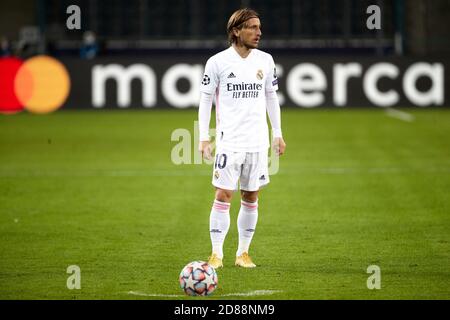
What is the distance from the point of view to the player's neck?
31.5 feet

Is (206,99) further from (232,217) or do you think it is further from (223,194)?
(232,217)

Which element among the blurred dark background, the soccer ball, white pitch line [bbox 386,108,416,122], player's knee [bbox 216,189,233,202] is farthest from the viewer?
the blurred dark background

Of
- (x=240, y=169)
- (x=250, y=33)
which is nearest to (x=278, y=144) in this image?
(x=240, y=169)

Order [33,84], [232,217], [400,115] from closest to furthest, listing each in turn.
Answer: [232,217] < [400,115] < [33,84]

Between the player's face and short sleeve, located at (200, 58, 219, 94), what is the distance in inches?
13.3

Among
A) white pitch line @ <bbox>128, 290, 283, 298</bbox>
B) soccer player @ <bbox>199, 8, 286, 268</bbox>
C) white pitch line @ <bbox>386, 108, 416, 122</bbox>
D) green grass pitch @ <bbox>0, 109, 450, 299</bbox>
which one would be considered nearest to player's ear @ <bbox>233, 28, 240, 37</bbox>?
soccer player @ <bbox>199, 8, 286, 268</bbox>

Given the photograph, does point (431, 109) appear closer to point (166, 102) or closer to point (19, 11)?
point (166, 102)

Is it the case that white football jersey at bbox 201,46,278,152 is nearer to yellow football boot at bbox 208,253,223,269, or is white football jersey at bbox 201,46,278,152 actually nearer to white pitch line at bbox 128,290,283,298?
yellow football boot at bbox 208,253,223,269

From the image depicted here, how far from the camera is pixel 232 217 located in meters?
13.1

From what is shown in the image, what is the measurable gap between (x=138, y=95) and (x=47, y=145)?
7.73m

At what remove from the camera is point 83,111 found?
2969 centimetres

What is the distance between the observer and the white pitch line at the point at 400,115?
1069 inches

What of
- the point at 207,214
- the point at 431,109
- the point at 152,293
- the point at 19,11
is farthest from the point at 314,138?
the point at 19,11

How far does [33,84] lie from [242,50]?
2080 centimetres
